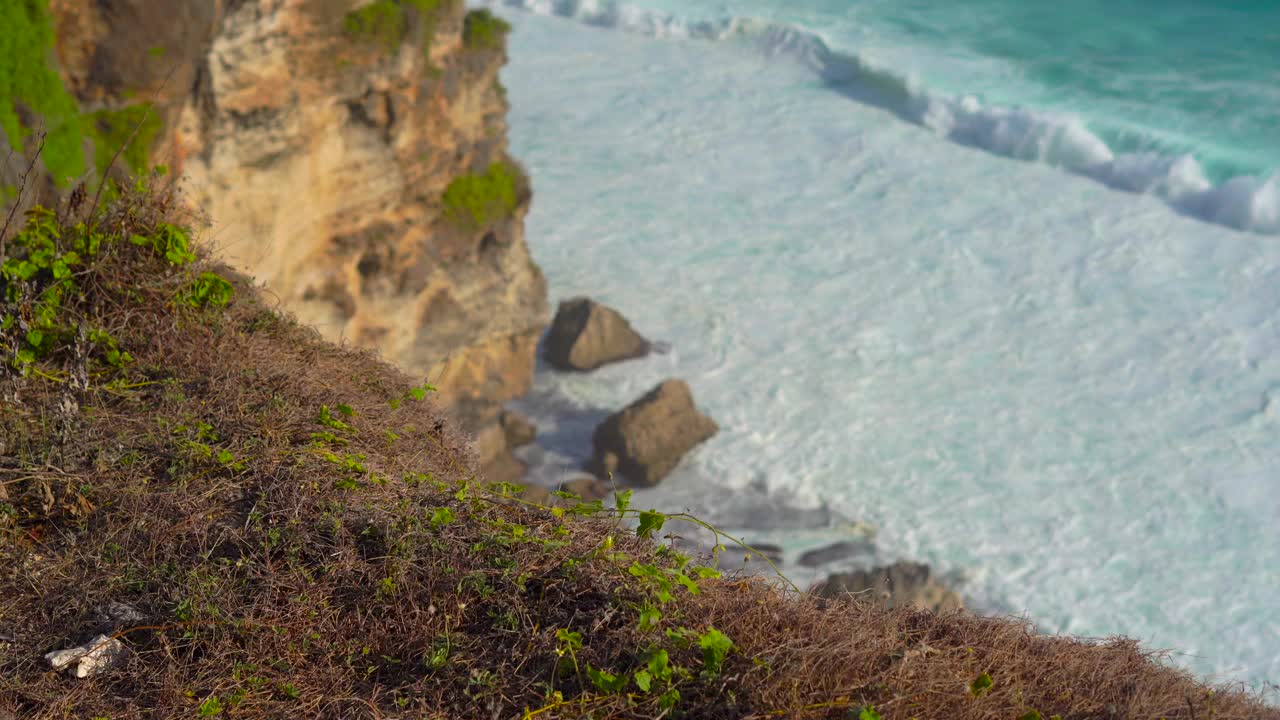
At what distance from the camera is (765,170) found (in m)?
25.1

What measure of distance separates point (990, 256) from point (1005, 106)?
24.5 feet

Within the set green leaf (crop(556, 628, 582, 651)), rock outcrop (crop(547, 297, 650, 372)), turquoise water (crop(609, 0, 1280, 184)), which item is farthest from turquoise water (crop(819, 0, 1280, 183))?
green leaf (crop(556, 628, 582, 651))

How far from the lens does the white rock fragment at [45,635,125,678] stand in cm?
363

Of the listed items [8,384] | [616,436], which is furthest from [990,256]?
[8,384]

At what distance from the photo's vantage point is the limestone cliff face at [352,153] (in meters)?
9.34

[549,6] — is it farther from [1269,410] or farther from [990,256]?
[1269,410]

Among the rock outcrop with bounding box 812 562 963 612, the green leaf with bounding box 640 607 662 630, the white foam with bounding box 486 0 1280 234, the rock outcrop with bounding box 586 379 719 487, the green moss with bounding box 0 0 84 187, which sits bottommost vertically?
the rock outcrop with bounding box 812 562 963 612

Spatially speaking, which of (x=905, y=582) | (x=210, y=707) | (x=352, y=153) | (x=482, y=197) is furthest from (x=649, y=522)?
(x=482, y=197)

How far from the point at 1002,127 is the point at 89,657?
2564 centimetres

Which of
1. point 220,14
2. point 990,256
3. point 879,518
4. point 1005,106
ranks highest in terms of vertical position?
point 220,14

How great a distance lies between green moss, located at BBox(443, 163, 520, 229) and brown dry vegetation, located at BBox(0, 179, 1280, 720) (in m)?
9.49

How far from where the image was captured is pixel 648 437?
15.6 meters

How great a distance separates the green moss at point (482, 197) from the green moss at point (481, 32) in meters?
1.60

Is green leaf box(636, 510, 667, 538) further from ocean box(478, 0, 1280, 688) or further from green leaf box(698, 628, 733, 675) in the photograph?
ocean box(478, 0, 1280, 688)
